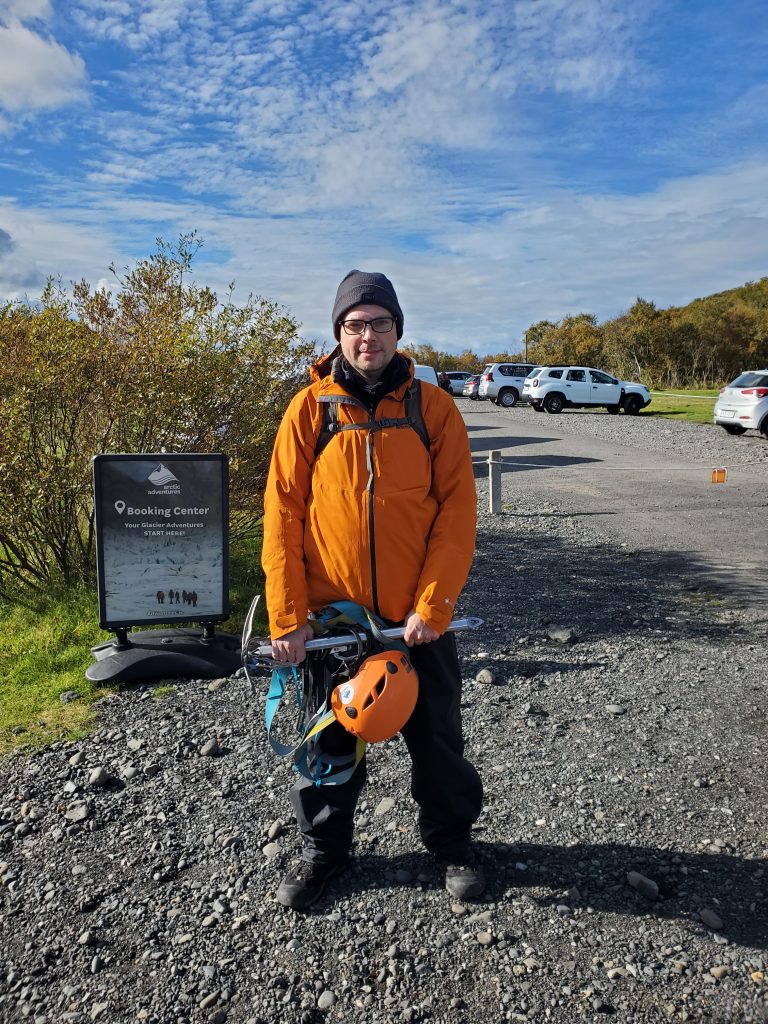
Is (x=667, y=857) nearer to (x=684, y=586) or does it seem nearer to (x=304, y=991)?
(x=304, y=991)

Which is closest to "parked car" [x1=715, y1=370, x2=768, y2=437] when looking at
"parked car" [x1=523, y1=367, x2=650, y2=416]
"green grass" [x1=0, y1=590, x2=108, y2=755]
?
"parked car" [x1=523, y1=367, x2=650, y2=416]

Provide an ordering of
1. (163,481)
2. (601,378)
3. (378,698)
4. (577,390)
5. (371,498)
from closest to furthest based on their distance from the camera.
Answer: (378,698) < (371,498) < (163,481) < (601,378) < (577,390)

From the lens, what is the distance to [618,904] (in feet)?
8.96

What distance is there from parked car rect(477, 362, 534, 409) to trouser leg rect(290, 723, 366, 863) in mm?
32155

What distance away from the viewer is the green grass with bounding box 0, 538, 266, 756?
4293mm

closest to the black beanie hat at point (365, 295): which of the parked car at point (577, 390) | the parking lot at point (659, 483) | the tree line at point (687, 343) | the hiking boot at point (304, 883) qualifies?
the hiking boot at point (304, 883)

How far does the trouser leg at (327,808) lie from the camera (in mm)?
2795

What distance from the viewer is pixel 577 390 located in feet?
96.0

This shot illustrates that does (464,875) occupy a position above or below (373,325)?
below

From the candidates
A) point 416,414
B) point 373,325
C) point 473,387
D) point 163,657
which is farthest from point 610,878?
point 473,387

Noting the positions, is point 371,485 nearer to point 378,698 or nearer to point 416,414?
point 416,414

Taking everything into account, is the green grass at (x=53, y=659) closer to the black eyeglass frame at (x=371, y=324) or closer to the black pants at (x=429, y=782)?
the black pants at (x=429, y=782)

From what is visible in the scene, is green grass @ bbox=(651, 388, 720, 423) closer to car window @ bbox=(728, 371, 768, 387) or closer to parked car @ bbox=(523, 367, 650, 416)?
parked car @ bbox=(523, 367, 650, 416)

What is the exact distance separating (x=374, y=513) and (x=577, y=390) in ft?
91.8
